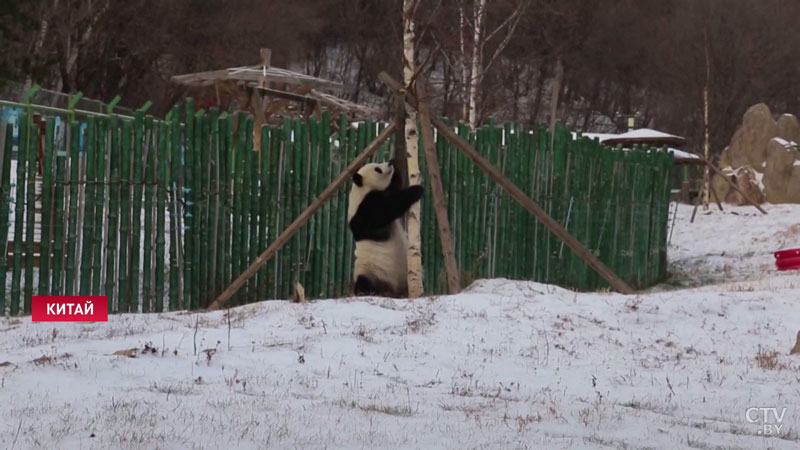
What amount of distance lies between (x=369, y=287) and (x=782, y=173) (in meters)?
20.2

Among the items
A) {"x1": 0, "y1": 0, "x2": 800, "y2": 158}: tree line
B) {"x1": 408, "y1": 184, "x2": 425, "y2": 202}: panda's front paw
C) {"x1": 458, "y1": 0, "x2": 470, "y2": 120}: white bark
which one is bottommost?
{"x1": 408, "y1": 184, "x2": 425, "y2": 202}: panda's front paw

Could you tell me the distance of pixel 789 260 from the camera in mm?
15023

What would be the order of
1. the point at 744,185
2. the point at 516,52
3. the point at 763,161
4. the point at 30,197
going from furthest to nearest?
the point at 516,52 → the point at 763,161 → the point at 744,185 → the point at 30,197

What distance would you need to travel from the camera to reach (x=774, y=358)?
22.9ft

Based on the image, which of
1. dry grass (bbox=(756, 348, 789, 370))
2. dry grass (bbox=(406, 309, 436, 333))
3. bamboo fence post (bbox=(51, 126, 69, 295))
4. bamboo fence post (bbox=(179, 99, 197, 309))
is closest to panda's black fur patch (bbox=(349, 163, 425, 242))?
bamboo fence post (bbox=(179, 99, 197, 309))

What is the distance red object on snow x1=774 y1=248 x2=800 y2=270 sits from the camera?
48.9ft

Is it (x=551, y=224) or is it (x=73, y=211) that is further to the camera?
(x=551, y=224)

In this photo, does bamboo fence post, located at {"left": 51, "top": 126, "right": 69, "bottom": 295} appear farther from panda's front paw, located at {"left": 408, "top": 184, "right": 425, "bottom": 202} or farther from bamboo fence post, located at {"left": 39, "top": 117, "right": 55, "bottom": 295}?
panda's front paw, located at {"left": 408, "top": 184, "right": 425, "bottom": 202}

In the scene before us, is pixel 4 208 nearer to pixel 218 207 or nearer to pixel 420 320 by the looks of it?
pixel 218 207

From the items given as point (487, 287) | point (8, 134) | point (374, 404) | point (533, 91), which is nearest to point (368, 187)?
point (487, 287)

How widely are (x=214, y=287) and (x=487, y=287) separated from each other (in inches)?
106

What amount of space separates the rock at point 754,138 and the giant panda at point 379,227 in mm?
21720

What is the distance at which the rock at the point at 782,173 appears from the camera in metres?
27.0

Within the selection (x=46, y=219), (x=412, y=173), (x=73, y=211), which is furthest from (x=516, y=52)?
(x=46, y=219)
